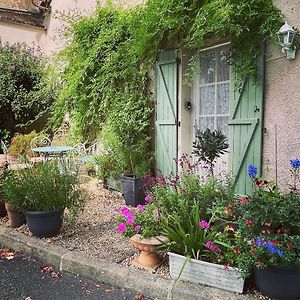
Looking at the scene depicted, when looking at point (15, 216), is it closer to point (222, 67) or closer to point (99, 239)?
point (99, 239)

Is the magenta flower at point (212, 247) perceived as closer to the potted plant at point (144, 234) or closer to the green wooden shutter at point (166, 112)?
the potted plant at point (144, 234)

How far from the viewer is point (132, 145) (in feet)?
16.3

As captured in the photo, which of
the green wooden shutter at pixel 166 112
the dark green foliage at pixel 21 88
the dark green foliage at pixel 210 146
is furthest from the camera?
the dark green foliage at pixel 21 88

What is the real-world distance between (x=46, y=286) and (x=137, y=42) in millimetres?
3847

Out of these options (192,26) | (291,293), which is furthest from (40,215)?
(192,26)

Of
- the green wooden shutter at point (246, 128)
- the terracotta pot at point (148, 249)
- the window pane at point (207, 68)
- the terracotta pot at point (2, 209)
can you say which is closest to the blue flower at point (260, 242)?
the terracotta pot at point (148, 249)

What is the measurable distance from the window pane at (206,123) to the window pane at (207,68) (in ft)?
1.84

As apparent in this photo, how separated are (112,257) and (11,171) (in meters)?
1.71

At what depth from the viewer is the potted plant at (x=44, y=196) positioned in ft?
10.6

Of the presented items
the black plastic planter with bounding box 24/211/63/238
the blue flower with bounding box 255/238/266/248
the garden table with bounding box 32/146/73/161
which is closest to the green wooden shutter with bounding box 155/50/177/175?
the garden table with bounding box 32/146/73/161

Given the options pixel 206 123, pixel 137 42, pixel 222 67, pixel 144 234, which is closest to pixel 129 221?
pixel 144 234

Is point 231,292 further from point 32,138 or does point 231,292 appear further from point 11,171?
point 32,138

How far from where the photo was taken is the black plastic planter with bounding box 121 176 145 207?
464 cm

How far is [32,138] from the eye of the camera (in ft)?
26.2
